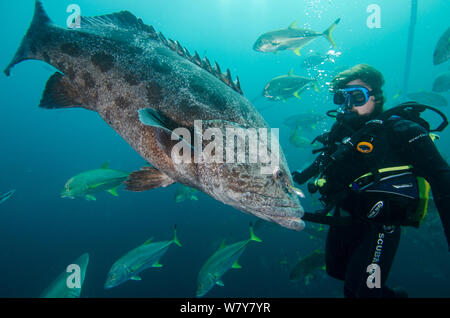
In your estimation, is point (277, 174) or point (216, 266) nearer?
point (277, 174)

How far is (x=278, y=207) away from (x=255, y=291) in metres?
9.84

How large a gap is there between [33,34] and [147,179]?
1.82m

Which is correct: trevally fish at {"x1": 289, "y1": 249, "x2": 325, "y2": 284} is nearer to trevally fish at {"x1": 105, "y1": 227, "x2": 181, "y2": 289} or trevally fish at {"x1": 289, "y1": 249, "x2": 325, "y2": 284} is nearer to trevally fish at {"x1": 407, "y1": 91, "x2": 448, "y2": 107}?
trevally fish at {"x1": 105, "y1": 227, "x2": 181, "y2": 289}

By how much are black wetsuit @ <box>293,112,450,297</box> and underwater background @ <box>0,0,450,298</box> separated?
210 inches

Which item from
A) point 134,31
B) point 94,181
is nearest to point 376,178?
point 134,31

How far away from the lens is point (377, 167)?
247 cm

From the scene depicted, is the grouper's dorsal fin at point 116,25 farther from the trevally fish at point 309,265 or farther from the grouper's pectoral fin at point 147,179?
the trevally fish at point 309,265

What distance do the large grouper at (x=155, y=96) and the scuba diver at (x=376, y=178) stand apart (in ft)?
2.58

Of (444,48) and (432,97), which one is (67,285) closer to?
(444,48)

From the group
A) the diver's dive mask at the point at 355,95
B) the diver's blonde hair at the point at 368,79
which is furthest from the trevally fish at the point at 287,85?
the diver's dive mask at the point at 355,95

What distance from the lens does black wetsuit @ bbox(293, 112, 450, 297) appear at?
7.19 ft

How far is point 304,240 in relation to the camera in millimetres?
12164

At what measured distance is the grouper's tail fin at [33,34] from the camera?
2.06 metres
